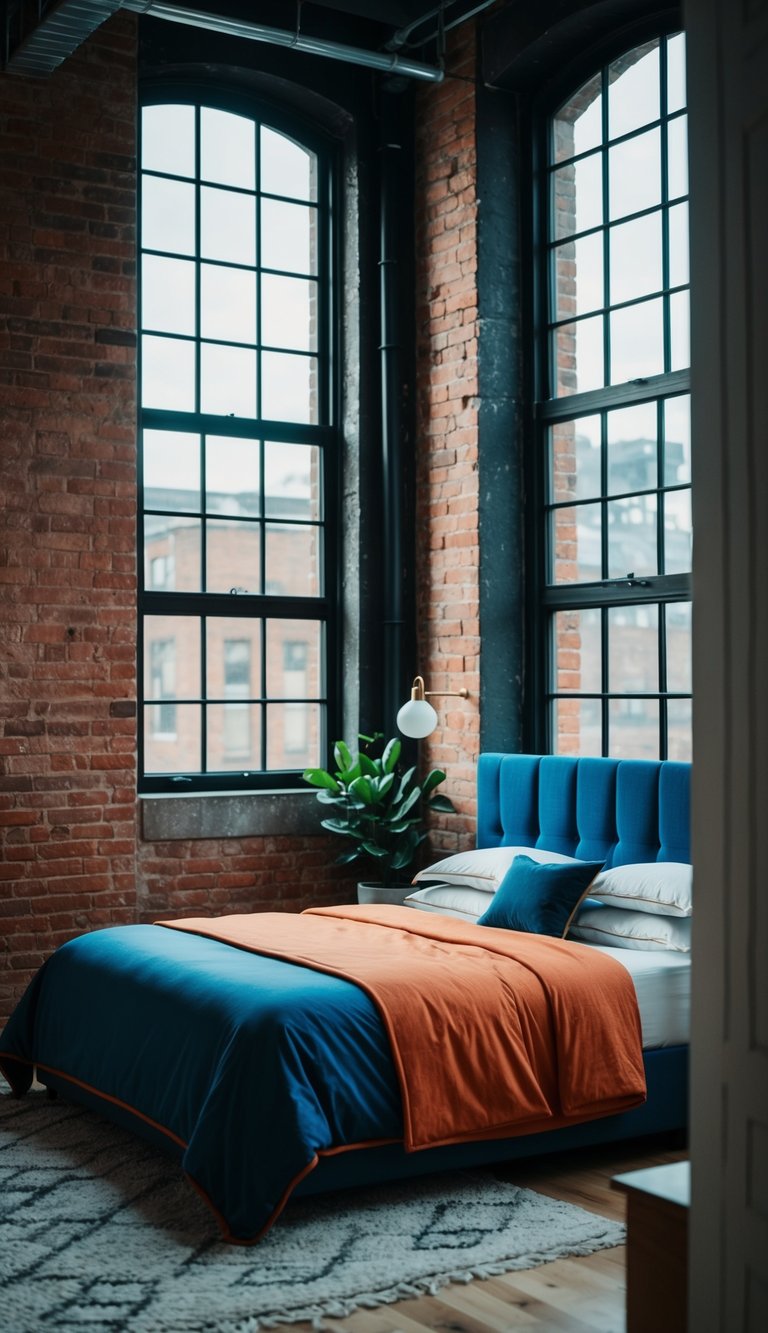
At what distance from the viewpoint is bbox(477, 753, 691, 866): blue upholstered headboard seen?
530 cm

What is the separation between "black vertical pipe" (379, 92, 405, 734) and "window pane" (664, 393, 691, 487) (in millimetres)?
1482

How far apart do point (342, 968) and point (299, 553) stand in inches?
122

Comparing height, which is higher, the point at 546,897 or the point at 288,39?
the point at 288,39

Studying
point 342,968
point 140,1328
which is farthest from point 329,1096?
point 140,1328

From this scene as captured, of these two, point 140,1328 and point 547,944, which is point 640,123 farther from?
point 140,1328

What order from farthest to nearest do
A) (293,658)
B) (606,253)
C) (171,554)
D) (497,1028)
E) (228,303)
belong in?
(293,658) < (228,303) < (171,554) < (606,253) < (497,1028)

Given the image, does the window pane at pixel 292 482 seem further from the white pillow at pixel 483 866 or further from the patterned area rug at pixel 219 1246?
the patterned area rug at pixel 219 1246

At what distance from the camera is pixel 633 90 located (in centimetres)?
620

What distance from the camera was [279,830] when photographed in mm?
6727

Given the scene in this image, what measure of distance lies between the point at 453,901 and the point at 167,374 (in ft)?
9.24

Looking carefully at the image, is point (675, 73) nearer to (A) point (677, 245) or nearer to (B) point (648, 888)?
(A) point (677, 245)

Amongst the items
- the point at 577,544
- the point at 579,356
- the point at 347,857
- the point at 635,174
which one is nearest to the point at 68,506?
the point at 347,857

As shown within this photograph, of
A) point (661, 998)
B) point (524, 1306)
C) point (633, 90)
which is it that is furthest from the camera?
point (633, 90)

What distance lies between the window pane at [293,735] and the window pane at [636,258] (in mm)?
2429
